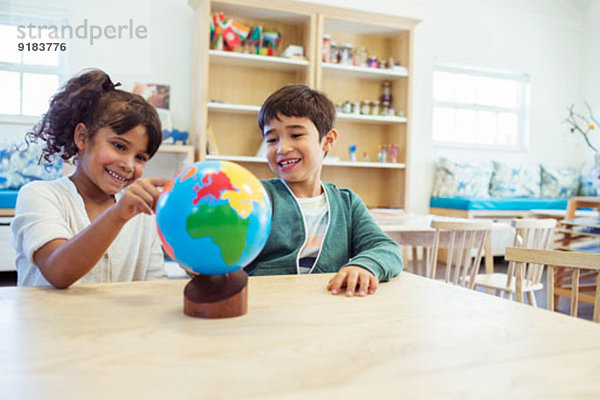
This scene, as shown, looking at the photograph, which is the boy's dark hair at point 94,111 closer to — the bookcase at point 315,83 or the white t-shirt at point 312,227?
the white t-shirt at point 312,227

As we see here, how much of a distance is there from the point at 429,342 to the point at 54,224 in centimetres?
77

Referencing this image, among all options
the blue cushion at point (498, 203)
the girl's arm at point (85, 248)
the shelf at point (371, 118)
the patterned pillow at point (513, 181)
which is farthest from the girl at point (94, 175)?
the patterned pillow at point (513, 181)

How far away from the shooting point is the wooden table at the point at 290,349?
1.67ft

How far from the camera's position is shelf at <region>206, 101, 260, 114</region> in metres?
4.36

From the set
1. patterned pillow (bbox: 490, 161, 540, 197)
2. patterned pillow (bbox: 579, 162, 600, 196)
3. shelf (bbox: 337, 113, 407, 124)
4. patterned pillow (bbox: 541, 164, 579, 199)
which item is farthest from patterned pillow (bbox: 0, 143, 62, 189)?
patterned pillow (bbox: 579, 162, 600, 196)

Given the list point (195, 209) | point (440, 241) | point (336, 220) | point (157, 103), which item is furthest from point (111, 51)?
point (195, 209)

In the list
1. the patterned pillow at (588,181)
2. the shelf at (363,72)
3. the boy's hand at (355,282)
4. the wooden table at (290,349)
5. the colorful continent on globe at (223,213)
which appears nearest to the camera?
the wooden table at (290,349)

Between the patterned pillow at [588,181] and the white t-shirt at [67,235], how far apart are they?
20.8 feet

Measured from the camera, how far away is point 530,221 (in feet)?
8.76

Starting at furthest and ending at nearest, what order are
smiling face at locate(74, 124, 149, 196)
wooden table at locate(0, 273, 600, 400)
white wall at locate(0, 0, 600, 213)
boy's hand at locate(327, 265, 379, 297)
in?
1. white wall at locate(0, 0, 600, 213)
2. smiling face at locate(74, 124, 149, 196)
3. boy's hand at locate(327, 265, 379, 297)
4. wooden table at locate(0, 273, 600, 400)

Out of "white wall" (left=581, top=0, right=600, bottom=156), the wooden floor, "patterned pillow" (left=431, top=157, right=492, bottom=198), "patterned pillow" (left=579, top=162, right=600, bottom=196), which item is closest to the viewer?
the wooden floor

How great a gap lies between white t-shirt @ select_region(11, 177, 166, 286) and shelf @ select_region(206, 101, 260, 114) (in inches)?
123

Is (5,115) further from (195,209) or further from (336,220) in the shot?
(195,209)

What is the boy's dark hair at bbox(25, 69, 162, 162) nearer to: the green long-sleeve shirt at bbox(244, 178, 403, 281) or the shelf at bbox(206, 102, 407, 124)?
the green long-sleeve shirt at bbox(244, 178, 403, 281)
